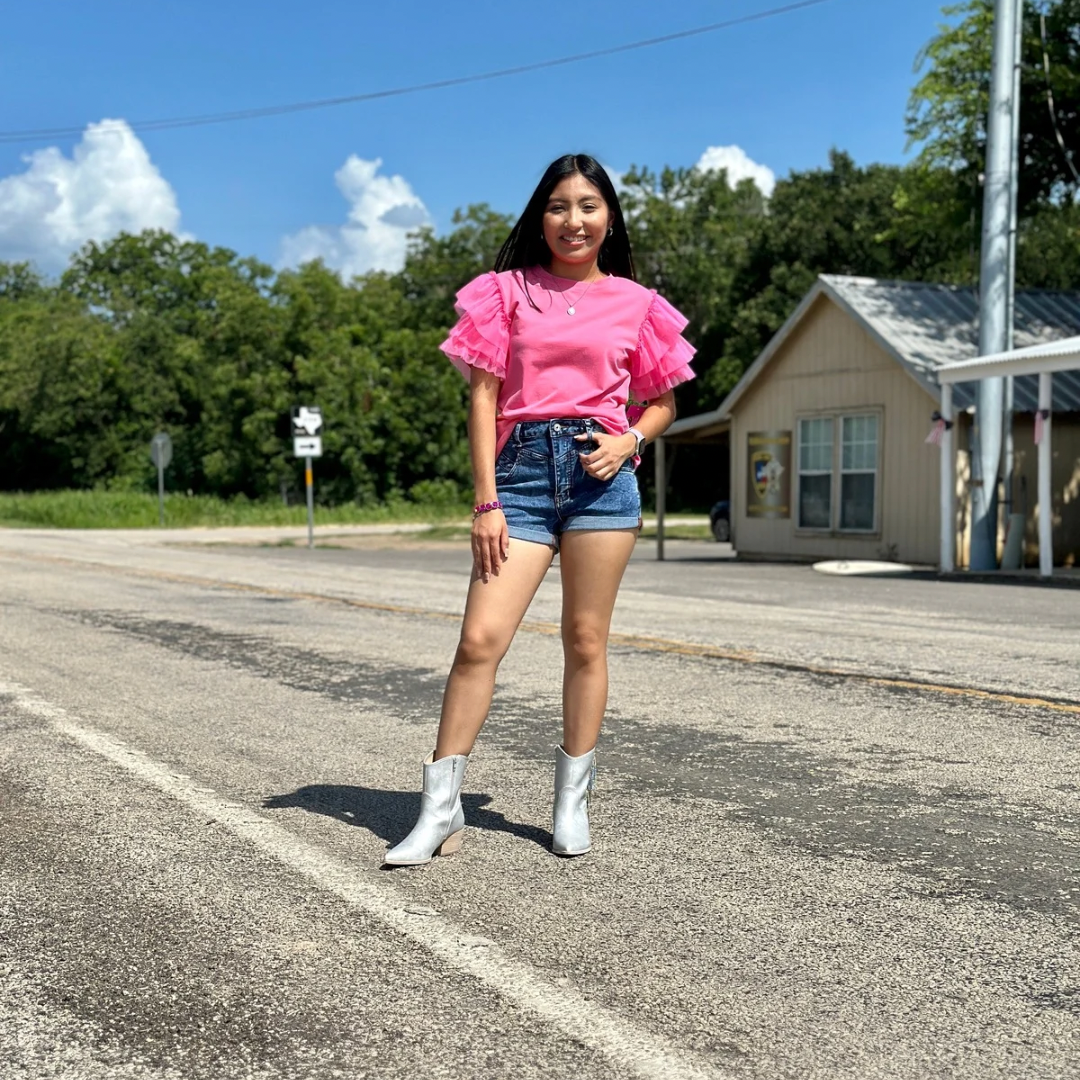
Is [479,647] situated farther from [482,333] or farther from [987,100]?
[987,100]

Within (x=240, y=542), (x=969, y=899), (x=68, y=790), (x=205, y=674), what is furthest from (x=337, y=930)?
(x=240, y=542)

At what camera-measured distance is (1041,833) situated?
4371 mm

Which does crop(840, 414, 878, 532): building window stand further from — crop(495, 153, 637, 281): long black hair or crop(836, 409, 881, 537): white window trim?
crop(495, 153, 637, 281): long black hair

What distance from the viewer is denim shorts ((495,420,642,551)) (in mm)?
4074

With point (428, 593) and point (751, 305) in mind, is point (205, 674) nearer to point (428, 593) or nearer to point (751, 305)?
point (428, 593)

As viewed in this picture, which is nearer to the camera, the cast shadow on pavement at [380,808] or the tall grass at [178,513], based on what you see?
the cast shadow on pavement at [380,808]

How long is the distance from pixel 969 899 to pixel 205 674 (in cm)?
534

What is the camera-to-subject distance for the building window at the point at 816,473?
74.5ft

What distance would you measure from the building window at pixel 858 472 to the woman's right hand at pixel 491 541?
18367 millimetres

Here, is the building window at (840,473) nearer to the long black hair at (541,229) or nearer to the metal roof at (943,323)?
the metal roof at (943,323)

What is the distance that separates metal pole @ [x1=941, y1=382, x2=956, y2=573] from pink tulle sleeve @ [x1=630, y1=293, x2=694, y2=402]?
1526 centimetres

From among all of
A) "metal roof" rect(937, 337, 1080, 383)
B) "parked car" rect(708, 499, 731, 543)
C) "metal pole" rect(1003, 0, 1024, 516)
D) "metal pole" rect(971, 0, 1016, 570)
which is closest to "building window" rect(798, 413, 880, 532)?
"metal pole" rect(1003, 0, 1024, 516)

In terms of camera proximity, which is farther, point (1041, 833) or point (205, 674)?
point (205, 674)

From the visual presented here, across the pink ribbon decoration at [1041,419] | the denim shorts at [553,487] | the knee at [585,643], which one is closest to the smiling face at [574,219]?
the denim shorts at [553,487]
